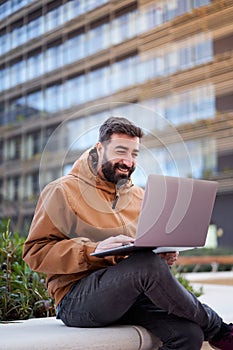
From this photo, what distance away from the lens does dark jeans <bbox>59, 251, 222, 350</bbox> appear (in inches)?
55.9

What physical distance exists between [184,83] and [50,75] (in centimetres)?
474

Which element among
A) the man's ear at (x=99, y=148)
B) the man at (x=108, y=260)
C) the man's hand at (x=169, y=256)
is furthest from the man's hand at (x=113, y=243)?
the man's ear at (x=99, y=148)

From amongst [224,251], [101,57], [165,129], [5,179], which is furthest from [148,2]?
[165,129]

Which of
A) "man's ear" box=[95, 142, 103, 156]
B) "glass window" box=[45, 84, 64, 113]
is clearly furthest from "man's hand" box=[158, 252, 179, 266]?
"glass window" box=[45, 84, 64, 113]

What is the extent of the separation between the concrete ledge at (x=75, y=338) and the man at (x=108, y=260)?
34mm

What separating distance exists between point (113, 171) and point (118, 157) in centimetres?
4

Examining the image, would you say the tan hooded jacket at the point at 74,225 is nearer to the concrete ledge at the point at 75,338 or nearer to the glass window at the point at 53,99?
the concrete ledge at the point at 75,338

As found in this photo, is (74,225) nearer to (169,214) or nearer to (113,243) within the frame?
(113,243)

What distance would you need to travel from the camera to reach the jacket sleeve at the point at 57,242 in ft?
4.88

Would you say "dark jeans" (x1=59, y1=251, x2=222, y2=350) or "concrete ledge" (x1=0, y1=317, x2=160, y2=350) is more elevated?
"dark jeans" (x1=59, y1=251, x2=222, y2=350)

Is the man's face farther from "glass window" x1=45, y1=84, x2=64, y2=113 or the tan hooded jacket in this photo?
"glass window" x1=45, y1=84, x2=64, y2=113

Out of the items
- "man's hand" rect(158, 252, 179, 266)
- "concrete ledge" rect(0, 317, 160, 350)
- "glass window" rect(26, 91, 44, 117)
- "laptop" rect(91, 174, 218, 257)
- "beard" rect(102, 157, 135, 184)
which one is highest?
"glass window" rect(26, 91, 44, 117)

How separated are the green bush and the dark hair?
30.4 inches

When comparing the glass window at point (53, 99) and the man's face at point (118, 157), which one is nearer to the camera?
the man's face at point (118, 157)
